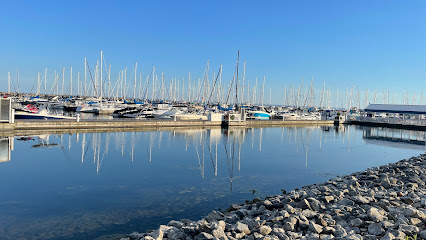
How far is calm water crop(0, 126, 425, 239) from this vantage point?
32.7ft

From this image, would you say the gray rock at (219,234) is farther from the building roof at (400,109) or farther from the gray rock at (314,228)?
the building roof at (400,109)

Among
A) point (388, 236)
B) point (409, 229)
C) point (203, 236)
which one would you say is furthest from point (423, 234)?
point (203, 236)

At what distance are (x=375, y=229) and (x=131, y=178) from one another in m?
11.2

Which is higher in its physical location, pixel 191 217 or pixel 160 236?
pixel 160 236

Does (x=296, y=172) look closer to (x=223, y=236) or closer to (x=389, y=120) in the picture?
(x=223, y=236)

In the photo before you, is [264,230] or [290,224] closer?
[264,230]

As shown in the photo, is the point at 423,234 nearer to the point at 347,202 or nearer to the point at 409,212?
the point at 409,212

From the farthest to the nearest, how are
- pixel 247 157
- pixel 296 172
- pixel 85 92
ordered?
pixel 85 92
pixel 247 157
pixel 296 172

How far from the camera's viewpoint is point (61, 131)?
32562 millimetres

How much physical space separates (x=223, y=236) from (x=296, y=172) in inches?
508

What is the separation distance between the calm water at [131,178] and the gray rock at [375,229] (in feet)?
17.1

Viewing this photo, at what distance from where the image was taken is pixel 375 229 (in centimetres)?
694

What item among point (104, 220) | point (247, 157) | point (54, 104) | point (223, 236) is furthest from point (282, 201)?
point (54, 104)

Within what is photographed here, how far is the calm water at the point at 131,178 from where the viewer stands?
9977 mm
